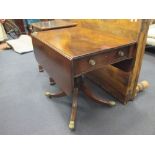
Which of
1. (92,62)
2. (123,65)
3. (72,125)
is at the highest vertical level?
(92,62)

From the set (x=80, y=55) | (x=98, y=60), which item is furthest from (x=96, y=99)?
(x=80, y=55)

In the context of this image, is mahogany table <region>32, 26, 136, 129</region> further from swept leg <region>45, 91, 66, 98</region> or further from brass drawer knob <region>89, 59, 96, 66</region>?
swept leg <region>45, 91, 66, 98</region>

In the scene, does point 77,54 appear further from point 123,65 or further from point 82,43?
point 123,65

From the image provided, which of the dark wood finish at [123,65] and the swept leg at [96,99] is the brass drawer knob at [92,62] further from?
the swept leg at [96,99]

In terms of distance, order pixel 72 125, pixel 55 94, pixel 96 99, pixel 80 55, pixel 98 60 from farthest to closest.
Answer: pixel 55 94 → pixel 96 99 → pixel 72 125 → pixel 98 60 → pixel 80 55

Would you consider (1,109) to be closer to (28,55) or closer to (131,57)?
(131,57)

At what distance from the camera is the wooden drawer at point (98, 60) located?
1.02 m

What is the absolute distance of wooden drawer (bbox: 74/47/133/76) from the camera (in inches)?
40.2

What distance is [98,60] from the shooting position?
1087 mm

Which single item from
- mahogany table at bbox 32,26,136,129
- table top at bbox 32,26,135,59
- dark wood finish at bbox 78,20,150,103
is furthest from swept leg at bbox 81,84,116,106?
table top at bbox 32,26,135,59

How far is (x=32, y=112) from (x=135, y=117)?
0.99 metres

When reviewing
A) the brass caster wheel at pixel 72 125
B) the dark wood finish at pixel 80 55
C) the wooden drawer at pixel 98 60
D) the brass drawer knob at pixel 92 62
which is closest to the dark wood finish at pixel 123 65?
the dark wood finish at pixel 80 55

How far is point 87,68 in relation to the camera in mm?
1069
